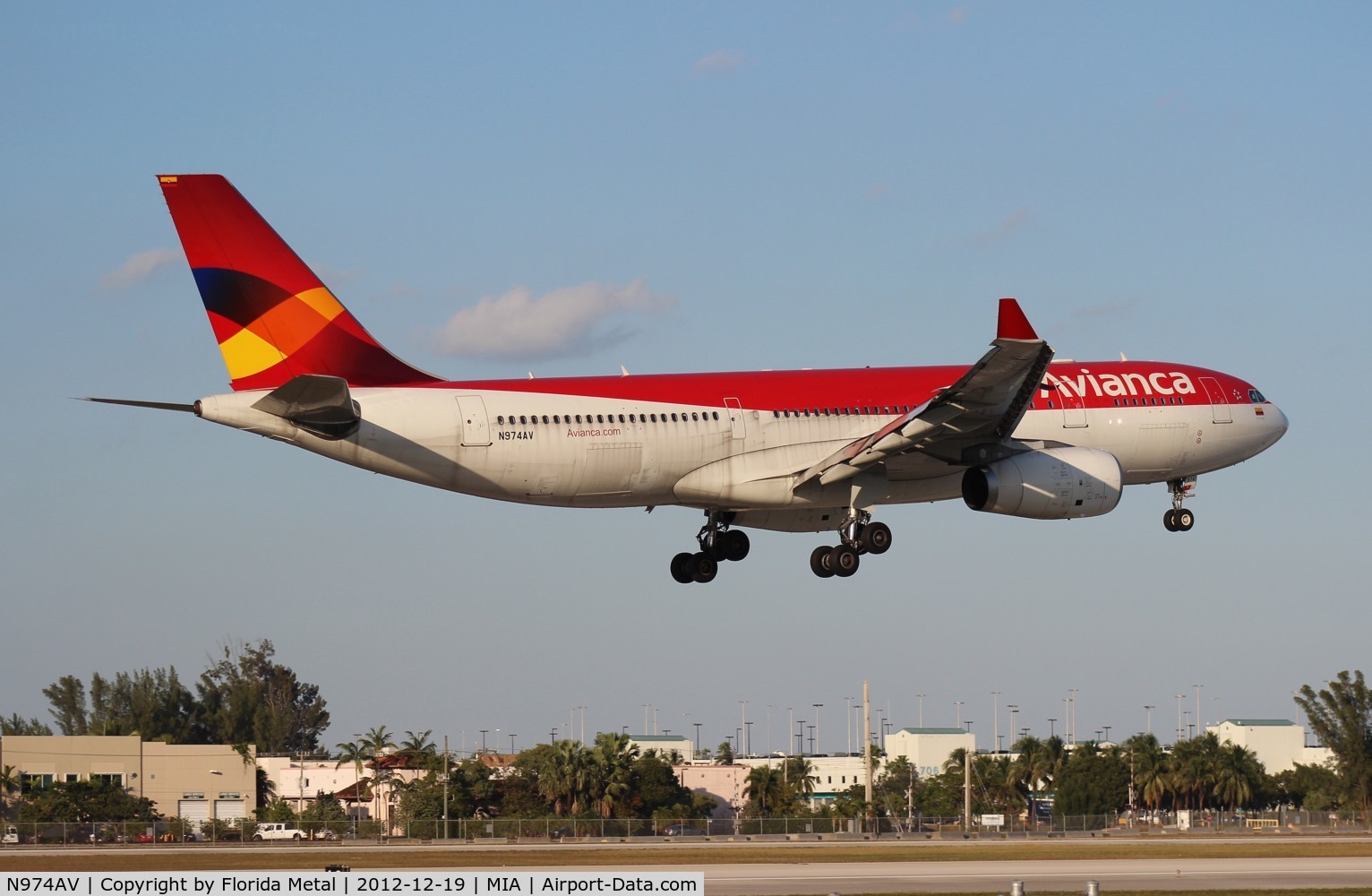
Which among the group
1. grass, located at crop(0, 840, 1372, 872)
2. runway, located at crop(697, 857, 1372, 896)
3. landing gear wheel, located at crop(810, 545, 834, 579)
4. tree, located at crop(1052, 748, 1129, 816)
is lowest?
tree, located at crop(1052, 748, 1129, 816)

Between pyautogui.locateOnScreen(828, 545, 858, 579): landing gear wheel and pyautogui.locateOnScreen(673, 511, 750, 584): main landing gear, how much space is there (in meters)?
4.10

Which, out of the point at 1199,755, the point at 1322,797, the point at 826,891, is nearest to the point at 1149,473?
the point at 826,891

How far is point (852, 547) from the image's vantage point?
5056 centimetres

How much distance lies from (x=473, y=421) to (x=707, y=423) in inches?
263

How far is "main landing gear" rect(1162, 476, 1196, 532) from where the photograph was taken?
2217 inches

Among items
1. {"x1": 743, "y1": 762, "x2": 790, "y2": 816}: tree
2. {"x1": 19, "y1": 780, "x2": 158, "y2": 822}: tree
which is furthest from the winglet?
{"x1": 743, "y1": 762, "x2": 790, "y2": 816}: tree

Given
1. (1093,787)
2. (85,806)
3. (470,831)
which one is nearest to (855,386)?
(470,831)

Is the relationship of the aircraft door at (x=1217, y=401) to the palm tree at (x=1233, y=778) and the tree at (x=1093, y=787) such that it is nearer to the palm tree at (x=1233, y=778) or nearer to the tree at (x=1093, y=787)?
the tree at (x=1093, y=787)

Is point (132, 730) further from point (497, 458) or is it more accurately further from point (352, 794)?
point (497, 458)

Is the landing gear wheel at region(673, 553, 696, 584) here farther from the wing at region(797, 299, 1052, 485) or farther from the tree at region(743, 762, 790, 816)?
the tree at region(743, 762, 790, 816)

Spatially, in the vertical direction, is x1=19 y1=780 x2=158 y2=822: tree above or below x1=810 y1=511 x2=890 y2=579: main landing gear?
below

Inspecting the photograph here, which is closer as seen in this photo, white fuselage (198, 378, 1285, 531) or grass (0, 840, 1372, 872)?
white fuselage (198, 378, 1285, 531)

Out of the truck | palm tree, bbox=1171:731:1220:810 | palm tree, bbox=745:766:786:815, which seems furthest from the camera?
palm tree, bbox=1171:731:1220:810

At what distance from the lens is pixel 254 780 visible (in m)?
115
